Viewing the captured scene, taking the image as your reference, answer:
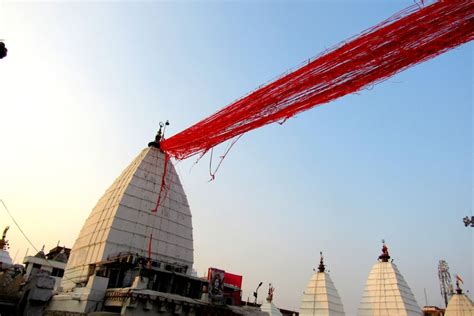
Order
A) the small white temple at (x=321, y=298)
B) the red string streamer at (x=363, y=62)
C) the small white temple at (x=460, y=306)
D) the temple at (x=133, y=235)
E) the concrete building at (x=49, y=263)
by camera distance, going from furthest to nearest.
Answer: the concrete building at (x=49, y=263)
the small white temple at (x=460, y=306)
the small white temple at (x=321, y=298)
the temple at (x=133, y=235)
the red string streamer at (x=363, y=62)

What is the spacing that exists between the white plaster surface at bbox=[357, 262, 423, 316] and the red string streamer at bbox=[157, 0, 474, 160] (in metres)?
32.5

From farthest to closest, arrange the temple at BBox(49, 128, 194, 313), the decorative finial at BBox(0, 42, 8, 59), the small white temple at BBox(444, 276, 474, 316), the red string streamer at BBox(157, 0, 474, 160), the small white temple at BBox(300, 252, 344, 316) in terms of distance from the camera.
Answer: the small white temple at BBox(444, 276, 474, 316) < the small white temple at BBox(300, 252, 344, 316) < the temple at BBox(49, 128, 194, 313) < the decorative finial at BBox(0, 42, 8, 59) < the red string streamer at BBox(157, 0, 474, 160)

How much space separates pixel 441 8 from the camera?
7367 millimetres

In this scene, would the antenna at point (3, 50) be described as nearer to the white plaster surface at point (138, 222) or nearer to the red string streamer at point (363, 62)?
the red string streamer at point (363, 62)

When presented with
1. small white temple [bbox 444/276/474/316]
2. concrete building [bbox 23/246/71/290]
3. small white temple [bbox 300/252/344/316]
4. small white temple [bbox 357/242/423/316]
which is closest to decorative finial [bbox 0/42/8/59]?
small white temple [bbox 300/252/344/316]

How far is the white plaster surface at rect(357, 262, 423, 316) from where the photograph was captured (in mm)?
35656

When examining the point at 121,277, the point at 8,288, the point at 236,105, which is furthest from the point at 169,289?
the point at 236,105

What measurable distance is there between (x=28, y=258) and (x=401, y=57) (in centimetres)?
4661

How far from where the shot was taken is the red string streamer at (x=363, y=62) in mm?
7445

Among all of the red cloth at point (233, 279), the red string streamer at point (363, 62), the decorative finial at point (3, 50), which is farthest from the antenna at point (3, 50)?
the red cloth at point (233, 279)

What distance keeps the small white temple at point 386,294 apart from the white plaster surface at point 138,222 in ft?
69.8

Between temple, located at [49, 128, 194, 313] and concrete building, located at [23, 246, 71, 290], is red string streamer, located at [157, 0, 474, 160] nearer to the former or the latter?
temple, located at [49, 128, 194, 313]

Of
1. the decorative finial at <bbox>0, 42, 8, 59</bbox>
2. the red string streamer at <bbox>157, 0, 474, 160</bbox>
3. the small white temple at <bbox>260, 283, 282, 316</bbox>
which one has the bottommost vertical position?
the small white temple at <bbox>260, 283, 282, 316</bbox>

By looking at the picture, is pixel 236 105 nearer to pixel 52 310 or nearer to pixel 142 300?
pixel 142 300
